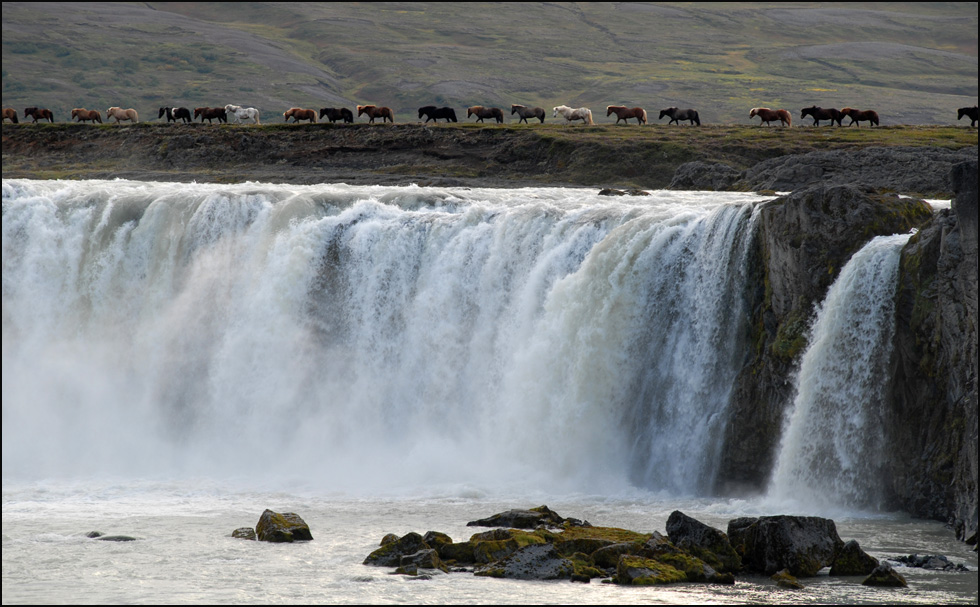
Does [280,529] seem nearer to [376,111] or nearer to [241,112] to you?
[376,111]

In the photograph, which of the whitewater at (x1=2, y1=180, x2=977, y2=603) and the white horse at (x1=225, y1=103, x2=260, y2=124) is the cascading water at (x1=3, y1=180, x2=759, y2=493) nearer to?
the whitewater at (x1=2, y1=180, x2=977, y2=603)

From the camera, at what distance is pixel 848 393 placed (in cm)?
2573

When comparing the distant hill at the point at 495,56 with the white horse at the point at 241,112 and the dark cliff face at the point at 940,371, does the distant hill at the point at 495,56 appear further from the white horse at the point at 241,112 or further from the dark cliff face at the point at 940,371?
the dark cliff face at the point at 940,371

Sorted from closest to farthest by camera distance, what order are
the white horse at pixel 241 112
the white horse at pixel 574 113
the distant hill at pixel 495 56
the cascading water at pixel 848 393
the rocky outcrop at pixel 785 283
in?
the cascading water at pixel 848 393 < the rocky outcrop at pixel 785 283 < the white horse at pixel 241 112 < the white horse at pixel 574 113 < the distant hill at pixel 495 56

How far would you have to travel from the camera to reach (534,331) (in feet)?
102

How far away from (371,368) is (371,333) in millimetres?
943

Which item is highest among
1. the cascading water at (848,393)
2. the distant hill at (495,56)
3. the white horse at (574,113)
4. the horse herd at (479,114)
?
the distant hill at (495,56)

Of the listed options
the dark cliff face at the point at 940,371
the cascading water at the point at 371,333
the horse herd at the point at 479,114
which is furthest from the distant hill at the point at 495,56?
the dark cliff face at the point at 940,371

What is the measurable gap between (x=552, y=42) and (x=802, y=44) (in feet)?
113

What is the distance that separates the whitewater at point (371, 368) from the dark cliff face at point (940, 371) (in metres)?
0.69

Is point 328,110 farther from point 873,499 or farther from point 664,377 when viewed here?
point 873,499

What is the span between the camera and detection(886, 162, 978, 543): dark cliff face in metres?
22.7

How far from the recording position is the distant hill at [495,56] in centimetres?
13500

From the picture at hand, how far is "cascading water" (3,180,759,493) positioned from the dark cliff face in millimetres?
4228
